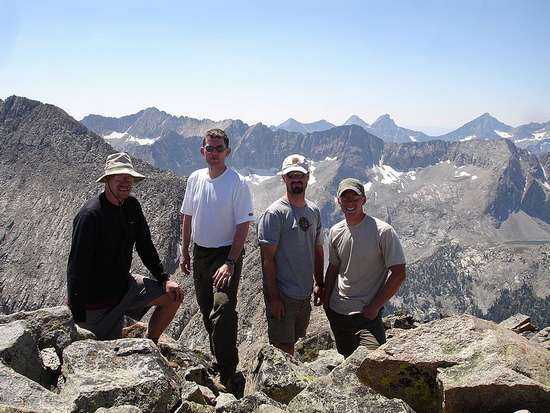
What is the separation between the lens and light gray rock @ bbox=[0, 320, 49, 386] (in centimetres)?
707

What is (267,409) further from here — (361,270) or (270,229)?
(270,229)

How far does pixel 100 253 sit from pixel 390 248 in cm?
633

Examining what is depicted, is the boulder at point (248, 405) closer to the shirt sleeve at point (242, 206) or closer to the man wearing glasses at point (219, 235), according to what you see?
the man wearing glasses at point (219, 235)

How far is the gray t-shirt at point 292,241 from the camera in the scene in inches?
467

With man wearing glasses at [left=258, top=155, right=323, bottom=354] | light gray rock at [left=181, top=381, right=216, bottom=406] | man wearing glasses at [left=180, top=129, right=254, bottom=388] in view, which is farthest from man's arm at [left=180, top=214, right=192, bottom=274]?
light gray rock at [left=181, top=381, right=216, bottom=406]

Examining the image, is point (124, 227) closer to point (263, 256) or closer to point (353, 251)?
point (263, 256)

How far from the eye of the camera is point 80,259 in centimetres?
1012

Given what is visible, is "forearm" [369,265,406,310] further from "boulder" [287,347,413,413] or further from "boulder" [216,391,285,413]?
"boulder" [216,391,285,413]

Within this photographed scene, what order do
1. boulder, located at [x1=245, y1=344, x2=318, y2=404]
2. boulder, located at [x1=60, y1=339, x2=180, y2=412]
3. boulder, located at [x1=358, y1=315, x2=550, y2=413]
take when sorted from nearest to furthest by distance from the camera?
1. boulder, located at [x1=358, y1=315, x2=550, y2=413]
2. boulder, located at [x1=60, y1=339, x2=180, y2=412]
3. boulder, located at [x1=245, y1=344, x2=318, y2=404]

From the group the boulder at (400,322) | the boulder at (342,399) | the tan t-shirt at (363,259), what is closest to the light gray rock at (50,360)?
the boulder at (342,399)

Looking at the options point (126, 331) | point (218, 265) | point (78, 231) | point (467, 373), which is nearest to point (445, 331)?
point (467, 373)

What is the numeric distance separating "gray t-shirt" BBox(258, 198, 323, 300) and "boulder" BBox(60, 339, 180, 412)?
4548mm

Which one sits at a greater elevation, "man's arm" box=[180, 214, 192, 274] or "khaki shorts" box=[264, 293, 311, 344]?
"man's arm" box=[180, 214, 192, 274]

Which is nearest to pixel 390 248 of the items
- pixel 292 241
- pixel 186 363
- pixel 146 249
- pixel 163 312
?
pixel 292 241
